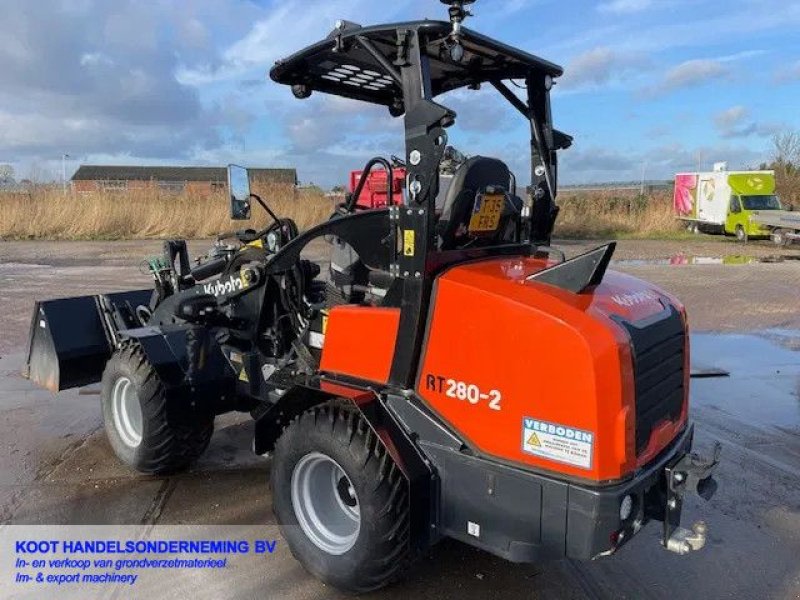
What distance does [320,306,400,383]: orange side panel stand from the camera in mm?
2861

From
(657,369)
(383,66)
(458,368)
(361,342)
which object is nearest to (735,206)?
(657,369)

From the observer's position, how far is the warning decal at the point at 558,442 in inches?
92.7

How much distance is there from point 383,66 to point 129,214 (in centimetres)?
2141

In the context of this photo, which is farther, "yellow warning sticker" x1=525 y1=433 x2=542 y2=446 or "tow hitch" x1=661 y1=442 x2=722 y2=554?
"tow hitch" x1=661 y1=442 x2=722 y2=554

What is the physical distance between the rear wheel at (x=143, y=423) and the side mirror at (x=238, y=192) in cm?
106

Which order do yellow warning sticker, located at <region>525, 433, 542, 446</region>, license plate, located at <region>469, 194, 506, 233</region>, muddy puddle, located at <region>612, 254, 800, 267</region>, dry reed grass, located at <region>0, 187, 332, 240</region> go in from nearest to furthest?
yellow warning sticker, located at <region>525, 433, 542, 446</region>, license plate, located at <region>469, 194, 506, 233</region>, muddy puddle, located at <region>612, 254, 800, 267</region>, dry reed grass, located at <region>0, 187, 332, 240</region>

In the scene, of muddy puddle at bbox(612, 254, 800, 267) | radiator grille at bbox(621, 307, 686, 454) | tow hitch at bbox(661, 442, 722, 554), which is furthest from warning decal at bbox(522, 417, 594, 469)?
muddy puddle at bbox(612, 254, 800, 267)

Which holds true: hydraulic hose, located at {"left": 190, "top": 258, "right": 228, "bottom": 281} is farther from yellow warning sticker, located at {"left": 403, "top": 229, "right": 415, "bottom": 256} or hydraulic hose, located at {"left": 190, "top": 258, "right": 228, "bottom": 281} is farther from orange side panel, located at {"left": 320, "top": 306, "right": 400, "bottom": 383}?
yellow warning sticker, located at {"left": 403, "top": 229, "right": 415, "bottom": 256}

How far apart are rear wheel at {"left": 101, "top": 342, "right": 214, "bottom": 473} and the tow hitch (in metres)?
2.70

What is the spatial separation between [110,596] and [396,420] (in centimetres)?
157

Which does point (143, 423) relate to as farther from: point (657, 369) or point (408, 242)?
point (657, 369)

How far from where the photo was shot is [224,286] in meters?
3.99

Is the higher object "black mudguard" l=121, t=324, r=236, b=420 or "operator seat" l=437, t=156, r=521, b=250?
"operator seat" l=437, t=156, r=521, b=250

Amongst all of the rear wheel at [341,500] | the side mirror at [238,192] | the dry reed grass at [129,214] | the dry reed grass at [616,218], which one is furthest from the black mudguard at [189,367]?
the dry reed grass at [616,218]
